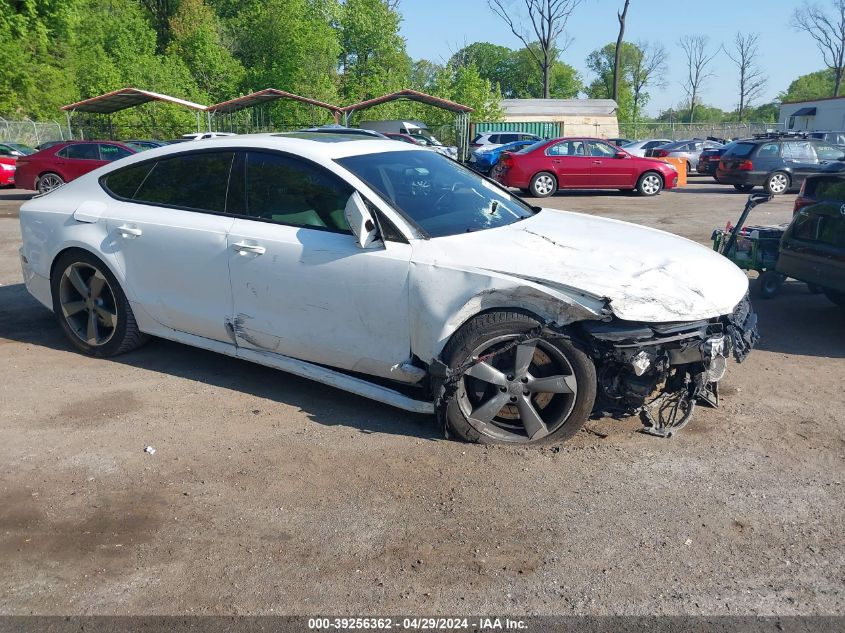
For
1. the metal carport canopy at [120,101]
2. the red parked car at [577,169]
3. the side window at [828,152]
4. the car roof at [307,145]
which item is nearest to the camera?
the car roof at [307,145]

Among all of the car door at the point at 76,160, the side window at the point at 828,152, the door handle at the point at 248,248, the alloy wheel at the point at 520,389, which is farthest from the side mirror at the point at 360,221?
the side window at the point at 828,152

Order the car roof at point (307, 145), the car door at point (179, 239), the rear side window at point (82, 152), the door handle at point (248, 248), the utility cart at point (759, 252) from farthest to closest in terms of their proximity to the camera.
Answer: the rear side window at point (82, 152), the utility cart at point (759, 252), the car door at point (179, 239), the car roof at point (307, 145), the door handle at point (248, 248)

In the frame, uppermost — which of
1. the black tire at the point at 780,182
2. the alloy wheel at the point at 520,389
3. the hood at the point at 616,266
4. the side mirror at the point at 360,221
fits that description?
the side mirror at the point at 360,221

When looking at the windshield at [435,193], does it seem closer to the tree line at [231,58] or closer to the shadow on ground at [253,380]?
the shadow on ground at [253,380]

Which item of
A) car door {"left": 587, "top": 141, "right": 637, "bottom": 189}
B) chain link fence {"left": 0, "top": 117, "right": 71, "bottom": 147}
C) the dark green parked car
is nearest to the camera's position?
the dark green parked car

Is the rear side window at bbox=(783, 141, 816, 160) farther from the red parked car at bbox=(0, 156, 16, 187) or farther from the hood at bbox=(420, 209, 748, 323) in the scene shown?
the red parked car at bbox=(0, 156, 16, 187)

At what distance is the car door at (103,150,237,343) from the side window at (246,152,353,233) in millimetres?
219

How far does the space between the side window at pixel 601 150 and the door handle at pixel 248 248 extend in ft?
57.1

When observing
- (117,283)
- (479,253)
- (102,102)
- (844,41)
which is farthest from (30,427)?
(844,41)

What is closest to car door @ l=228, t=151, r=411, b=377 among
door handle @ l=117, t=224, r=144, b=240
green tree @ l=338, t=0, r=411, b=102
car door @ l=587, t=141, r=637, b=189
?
door handle @ l=117, t=224, r=144, b=240

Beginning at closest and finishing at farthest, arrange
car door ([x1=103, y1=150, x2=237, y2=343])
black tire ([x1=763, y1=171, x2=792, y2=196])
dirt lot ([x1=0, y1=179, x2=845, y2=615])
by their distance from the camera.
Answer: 1. dirt lot ([x1=0, y1=179, x2=845, y2=615])
2. car door ([x1=103, y1=150, x2=237, y2=343])
3. black tire ([x1=763, y1=171, x2=792, y2=196])

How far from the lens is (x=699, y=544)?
317 cm

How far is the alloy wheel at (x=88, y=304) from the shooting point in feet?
17.6

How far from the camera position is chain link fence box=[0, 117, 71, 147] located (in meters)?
33.3
